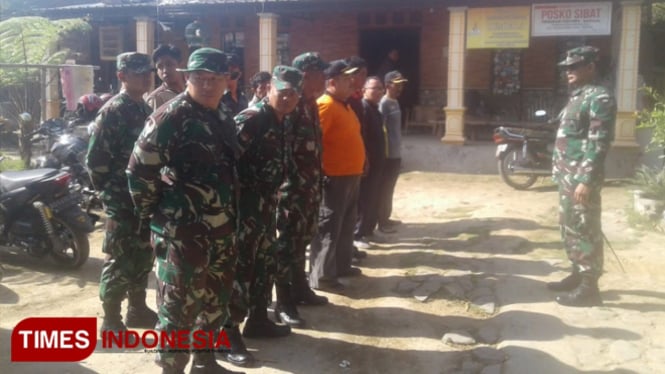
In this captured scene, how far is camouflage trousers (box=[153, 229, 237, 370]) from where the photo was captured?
10.1ft

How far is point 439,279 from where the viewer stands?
5531 mm

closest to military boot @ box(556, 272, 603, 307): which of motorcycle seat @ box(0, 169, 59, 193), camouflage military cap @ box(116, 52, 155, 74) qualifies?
camouflage military cap @ box(116, 52, 155, 74)

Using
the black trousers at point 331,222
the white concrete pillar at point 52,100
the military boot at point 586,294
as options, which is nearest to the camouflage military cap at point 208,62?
the black trousers at point 331,222

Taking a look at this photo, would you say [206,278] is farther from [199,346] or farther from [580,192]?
[580,192]

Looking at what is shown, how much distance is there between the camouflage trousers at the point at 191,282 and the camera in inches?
121

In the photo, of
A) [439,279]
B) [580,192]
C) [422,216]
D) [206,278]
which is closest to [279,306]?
[206,278]

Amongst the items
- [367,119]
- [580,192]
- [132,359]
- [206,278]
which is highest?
[367,119]

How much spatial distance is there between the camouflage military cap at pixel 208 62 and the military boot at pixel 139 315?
1.91 m

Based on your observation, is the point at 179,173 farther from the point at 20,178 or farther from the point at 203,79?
the point at 20,178

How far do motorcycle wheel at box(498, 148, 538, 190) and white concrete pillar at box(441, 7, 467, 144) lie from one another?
6.52 feet

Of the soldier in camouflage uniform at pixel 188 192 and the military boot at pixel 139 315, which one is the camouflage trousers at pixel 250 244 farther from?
the military boot at pixel 139 315

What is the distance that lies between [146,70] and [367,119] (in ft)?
9.14

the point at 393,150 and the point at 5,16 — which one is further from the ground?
the point at 5,16

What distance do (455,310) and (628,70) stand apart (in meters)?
8.06
